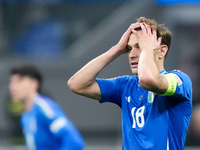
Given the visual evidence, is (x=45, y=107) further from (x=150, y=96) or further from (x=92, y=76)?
(x=150, y=96)

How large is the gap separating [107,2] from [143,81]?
25.7 feet

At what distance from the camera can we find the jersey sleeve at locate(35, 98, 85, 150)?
583cm

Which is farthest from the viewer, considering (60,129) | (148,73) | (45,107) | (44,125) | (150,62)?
(45,107)

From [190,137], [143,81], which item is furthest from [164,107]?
[190,137]

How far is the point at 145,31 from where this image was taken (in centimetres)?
→ 396

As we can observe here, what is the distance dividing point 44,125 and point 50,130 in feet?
0.34

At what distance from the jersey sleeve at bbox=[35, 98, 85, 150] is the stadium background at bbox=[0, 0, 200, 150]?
15.0 ft

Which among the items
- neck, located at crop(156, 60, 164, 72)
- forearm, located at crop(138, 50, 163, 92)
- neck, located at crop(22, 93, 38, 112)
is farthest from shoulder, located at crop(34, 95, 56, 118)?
forearm, located at crop(138, 50, 163, 92)

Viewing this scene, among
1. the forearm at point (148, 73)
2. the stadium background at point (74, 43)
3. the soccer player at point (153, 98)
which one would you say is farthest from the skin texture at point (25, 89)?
the stadium background at point (74, 43)

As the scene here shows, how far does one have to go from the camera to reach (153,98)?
394 cm

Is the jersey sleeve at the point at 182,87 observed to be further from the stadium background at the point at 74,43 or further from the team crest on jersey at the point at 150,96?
the stadium background at the point at 74,43

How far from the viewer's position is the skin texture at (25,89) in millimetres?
6637

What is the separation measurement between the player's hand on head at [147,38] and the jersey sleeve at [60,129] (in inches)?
85.3

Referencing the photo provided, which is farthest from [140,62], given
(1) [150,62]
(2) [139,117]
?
(2) [139,117]
